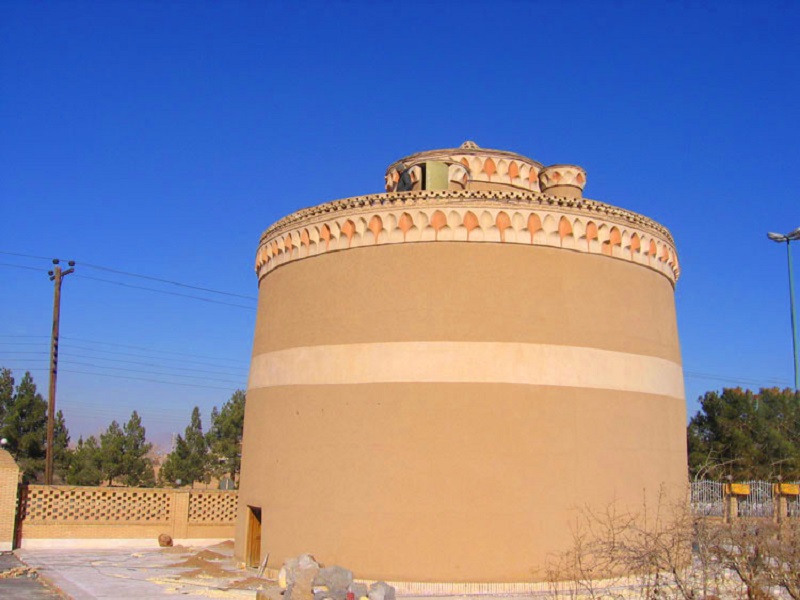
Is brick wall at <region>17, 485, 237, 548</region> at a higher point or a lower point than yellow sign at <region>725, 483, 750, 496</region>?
lower

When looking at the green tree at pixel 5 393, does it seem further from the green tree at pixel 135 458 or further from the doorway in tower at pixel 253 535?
the doorway in tower at pixel 253 535

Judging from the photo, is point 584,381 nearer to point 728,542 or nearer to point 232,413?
point 728,542

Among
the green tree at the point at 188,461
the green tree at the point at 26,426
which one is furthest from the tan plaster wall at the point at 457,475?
the green tree at the point at 188,461

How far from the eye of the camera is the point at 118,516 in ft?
51.5

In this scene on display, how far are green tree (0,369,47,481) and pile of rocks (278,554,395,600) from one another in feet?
61.6

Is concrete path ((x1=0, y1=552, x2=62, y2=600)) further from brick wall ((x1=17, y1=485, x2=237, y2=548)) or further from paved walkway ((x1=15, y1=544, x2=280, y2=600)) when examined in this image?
brick wall ((x1=17, y1=485, x2=237, y2=548))

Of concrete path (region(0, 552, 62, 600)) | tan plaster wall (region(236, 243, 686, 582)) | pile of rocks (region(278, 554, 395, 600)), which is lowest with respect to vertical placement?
concrete path (region(0, 552, 62, 600))

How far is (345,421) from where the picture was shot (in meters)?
10.7

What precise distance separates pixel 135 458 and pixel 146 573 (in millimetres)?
17094

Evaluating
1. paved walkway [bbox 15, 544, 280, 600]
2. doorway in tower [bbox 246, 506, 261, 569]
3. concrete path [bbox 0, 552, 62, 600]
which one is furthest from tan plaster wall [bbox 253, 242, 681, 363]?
concrete path [bbox 0, 552, 62, 600]

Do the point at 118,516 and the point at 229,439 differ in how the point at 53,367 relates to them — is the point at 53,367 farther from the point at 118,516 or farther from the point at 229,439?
the point at 229,439

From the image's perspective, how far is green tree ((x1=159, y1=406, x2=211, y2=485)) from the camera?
96.4 ft

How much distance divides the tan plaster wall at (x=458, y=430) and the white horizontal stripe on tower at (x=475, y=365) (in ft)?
0.38

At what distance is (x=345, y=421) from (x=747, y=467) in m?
18.2
